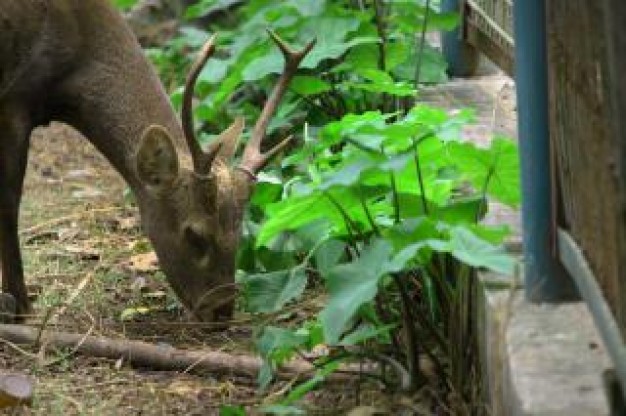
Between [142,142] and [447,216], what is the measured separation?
76.6 inches

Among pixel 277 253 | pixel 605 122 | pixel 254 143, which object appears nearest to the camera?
pixel 605 122

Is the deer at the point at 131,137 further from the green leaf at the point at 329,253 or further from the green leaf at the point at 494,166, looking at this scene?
the green leaf at the point at 494,166

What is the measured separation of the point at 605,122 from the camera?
276cm

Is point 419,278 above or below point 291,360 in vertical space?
above

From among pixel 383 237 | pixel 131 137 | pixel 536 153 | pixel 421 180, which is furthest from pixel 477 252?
pixel 131 137

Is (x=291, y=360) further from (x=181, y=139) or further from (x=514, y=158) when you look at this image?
(x=181, y=139)

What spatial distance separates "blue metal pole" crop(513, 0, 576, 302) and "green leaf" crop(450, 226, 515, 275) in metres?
0.06

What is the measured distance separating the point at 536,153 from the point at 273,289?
1.26 m

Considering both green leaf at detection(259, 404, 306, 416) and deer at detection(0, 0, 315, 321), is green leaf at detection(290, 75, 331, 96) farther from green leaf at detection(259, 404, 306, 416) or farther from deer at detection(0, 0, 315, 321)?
green leaf at detection(259, 404, 306, 416)

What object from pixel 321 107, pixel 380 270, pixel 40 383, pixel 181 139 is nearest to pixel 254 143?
pixel 181 139

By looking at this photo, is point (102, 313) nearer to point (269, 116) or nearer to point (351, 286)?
point (269, 116)

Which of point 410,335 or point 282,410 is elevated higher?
point 410,335

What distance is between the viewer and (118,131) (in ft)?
20.1

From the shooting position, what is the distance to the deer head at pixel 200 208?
573cm
